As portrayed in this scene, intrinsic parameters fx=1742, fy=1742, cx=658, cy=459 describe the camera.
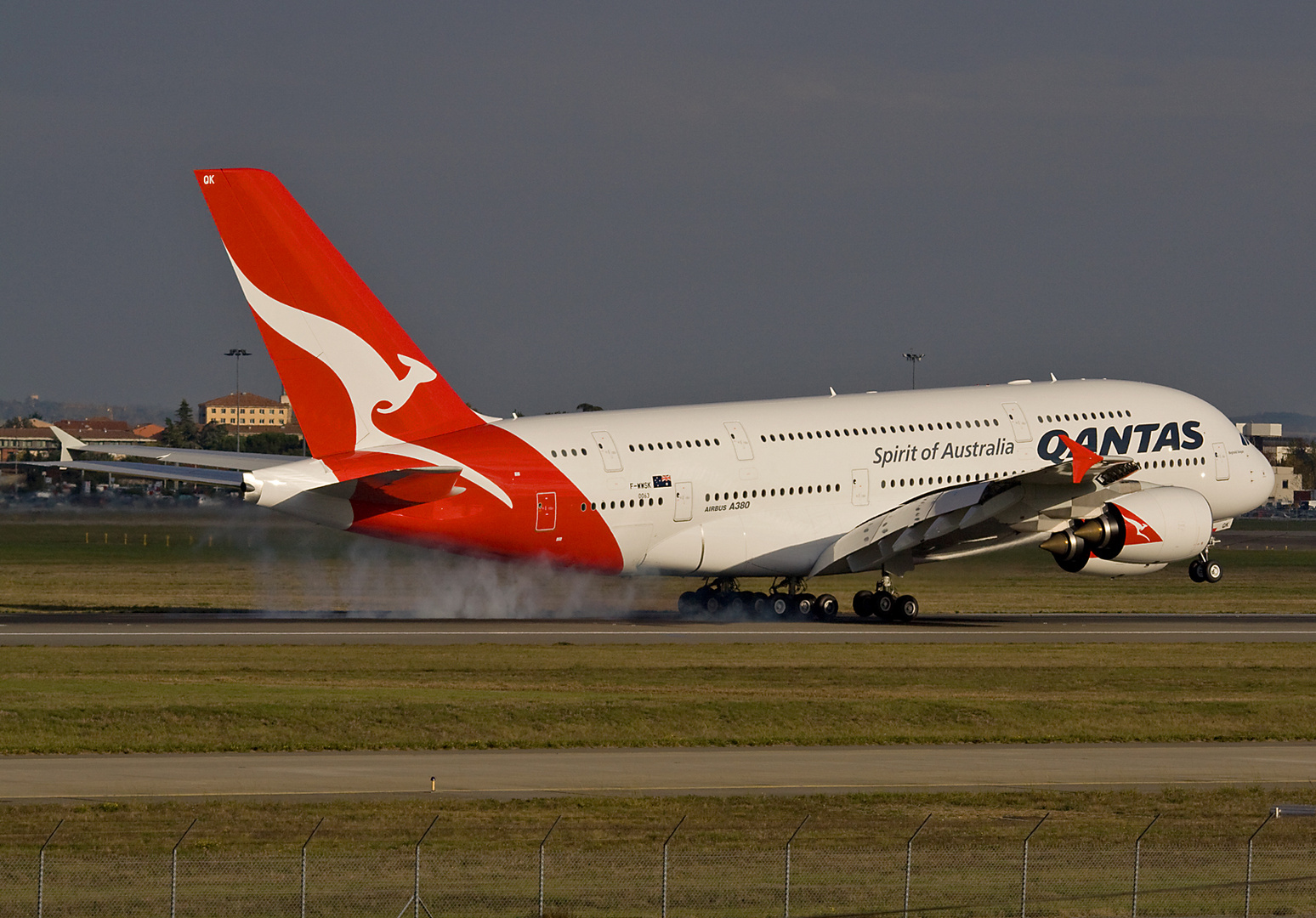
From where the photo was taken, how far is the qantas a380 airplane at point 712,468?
46.3 meters

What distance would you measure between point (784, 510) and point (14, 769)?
28.8 m

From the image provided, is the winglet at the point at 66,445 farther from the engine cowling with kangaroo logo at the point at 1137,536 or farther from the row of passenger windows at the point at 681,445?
the engine cowling with kangaroo logo at the point at 1137,536

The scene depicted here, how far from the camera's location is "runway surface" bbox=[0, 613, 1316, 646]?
45812 mm

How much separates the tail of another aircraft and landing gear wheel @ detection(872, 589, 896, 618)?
49.7 ft

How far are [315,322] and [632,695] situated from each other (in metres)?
16.0

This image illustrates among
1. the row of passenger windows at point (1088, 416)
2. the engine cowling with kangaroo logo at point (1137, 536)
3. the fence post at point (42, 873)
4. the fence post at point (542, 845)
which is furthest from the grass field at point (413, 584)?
the fence post at point (42, 873)

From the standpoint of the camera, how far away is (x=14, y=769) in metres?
27.2

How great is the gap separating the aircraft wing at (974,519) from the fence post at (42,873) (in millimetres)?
32608

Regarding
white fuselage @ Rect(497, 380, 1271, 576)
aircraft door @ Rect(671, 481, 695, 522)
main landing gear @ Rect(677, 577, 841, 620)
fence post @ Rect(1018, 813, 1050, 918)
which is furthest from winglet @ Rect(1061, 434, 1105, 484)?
→ fence post @ Rect(1018, 813, 1050, 918)

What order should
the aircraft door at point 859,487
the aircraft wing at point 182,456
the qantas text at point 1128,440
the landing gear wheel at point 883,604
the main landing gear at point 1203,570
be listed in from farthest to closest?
the main landing gear at point 1203,570 < the qantas text at point 1128,440 < the aircraft door at point 859,487 < the landing gear wheel at point 883,604 < the aircraft wing at point 182,456

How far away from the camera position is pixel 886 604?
53.0 metres

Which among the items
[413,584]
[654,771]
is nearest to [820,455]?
[413,584]

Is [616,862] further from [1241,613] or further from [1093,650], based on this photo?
[1241,613]

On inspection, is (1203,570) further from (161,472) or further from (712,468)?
(161,472)
